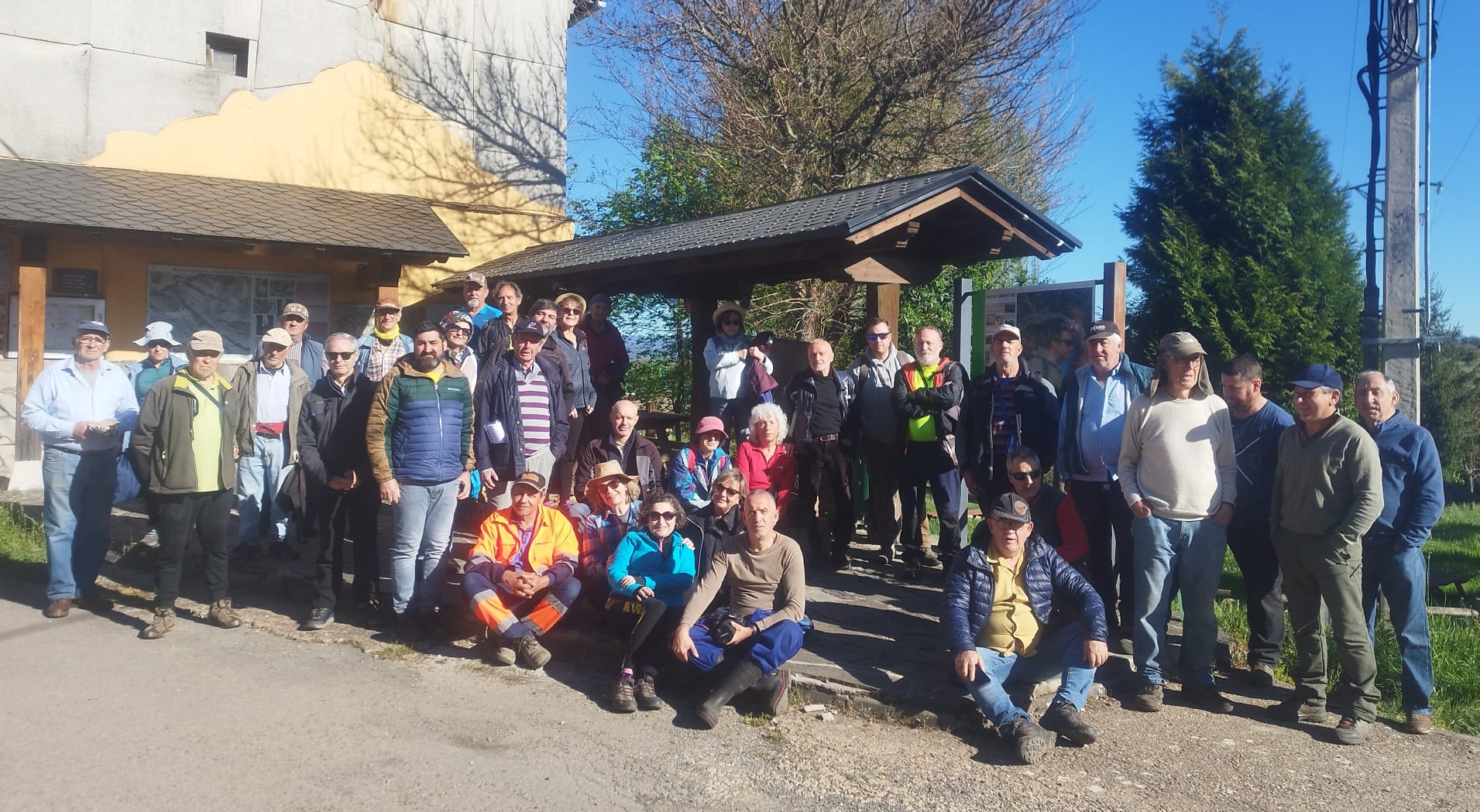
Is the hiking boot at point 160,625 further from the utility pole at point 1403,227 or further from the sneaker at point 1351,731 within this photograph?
the utility pole at point 1403,227

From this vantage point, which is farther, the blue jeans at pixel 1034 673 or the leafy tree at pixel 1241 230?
the leafy tree at pixel 1241 230

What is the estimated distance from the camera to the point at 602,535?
6.04 m

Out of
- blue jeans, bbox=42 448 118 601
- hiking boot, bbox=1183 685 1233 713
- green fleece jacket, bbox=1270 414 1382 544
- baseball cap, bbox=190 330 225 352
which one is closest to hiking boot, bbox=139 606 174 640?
blue jeans, bbox=42 448 118 601

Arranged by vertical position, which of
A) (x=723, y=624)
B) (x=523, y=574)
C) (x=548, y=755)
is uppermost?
(x=523, y=574)

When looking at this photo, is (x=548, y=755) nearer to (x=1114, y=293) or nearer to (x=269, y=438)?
(x=269, y=438)

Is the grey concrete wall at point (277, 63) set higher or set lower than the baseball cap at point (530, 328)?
higher

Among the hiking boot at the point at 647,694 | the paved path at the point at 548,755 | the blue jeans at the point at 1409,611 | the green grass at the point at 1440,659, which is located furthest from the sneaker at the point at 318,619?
the blue jeans at the point at 1409,611

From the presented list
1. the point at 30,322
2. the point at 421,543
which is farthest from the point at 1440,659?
the point at 30,322

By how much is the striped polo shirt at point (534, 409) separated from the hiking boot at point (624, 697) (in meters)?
1.99

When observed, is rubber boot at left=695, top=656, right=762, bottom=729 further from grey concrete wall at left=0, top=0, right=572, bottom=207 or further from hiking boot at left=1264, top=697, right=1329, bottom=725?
grey concrete wall at left=0, top=0, right=572, bottom=207

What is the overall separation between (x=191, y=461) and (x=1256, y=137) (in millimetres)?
16706

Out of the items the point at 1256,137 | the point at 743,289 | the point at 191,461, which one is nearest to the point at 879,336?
the point at 743,289

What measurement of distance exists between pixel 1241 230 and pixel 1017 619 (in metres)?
14.1

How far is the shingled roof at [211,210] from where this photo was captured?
10320 mm
